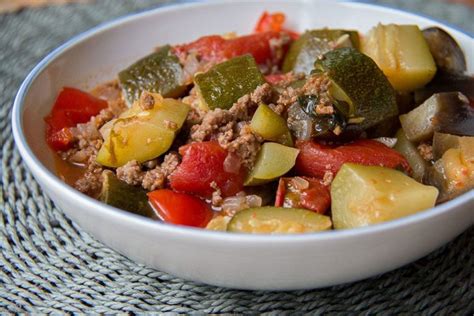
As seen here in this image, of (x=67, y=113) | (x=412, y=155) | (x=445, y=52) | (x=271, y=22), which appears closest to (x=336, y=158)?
(x=412, y=155)

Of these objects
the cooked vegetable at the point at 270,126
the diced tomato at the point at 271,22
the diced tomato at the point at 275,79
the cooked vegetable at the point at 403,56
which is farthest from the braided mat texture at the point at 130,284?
the diced tomato at the point at 271,22

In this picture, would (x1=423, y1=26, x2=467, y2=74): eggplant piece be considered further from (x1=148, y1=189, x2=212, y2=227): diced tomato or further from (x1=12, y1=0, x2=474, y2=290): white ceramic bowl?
(x1=148, y1=189, x2=212, y2=227): diced tomato

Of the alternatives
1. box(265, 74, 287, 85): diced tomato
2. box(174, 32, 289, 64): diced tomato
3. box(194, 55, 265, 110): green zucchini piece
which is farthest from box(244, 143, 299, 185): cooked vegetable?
box(174, 32, 289, 64): diced tomato

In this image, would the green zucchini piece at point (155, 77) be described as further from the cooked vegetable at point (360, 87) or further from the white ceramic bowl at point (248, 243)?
A: the cooked vegetable at point (360, 87)

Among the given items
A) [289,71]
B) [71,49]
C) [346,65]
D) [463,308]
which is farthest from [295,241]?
[71,49]

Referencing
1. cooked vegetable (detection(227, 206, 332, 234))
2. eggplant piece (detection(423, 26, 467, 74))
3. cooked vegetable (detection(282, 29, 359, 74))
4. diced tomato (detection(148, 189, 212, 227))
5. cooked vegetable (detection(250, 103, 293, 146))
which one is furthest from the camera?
cooked vegetable (detection(282, 29, 359, 74))

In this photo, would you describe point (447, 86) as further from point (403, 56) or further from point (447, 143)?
point (447, 143)

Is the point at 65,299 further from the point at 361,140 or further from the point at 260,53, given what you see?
the point at 260,53
